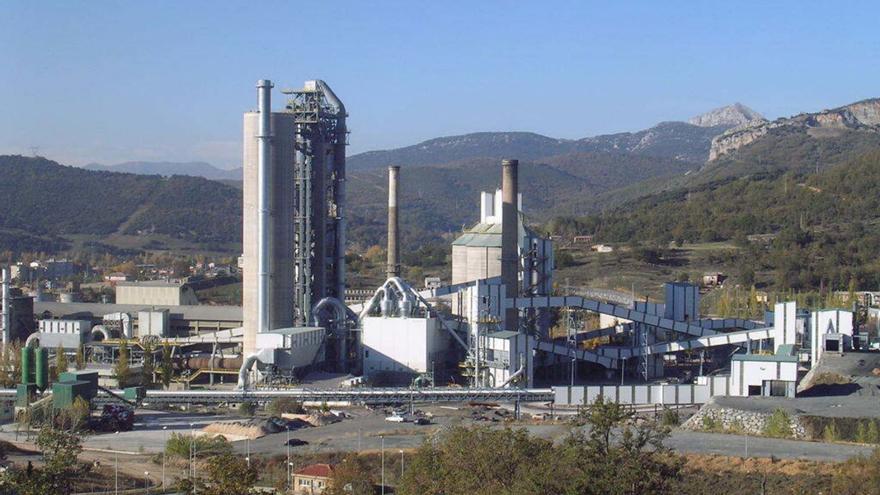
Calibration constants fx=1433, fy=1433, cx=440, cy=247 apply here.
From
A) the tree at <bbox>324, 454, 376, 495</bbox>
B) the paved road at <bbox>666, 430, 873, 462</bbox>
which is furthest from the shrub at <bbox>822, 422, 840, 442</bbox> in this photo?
the tree at <bbox>324, 454, 376, 495</bbox>

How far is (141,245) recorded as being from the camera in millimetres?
171375

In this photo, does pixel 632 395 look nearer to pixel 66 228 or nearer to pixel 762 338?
pixel 762 338

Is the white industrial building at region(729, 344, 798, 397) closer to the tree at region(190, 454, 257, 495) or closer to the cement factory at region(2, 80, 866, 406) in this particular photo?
the cement factory at region(2, 80, 866, 406)

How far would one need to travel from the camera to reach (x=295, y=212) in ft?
193

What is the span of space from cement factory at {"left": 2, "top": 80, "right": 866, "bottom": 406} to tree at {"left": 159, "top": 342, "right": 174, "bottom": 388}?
0.84 metres

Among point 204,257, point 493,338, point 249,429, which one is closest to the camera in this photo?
point 249,429

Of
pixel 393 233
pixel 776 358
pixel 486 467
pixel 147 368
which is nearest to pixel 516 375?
pixel 776 358

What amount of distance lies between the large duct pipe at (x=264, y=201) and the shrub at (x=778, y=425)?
21679 millimetres

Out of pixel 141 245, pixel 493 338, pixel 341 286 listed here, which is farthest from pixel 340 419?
pixel 141 245

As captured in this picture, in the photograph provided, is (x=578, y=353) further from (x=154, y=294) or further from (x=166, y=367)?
(x=154, y=294)

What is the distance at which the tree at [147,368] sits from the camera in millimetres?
58094

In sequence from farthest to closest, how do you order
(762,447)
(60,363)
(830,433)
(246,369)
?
(60,363), (246,369), (830,433), (762,447)

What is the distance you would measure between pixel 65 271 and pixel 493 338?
3150 inches

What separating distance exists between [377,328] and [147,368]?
962 centimetres
